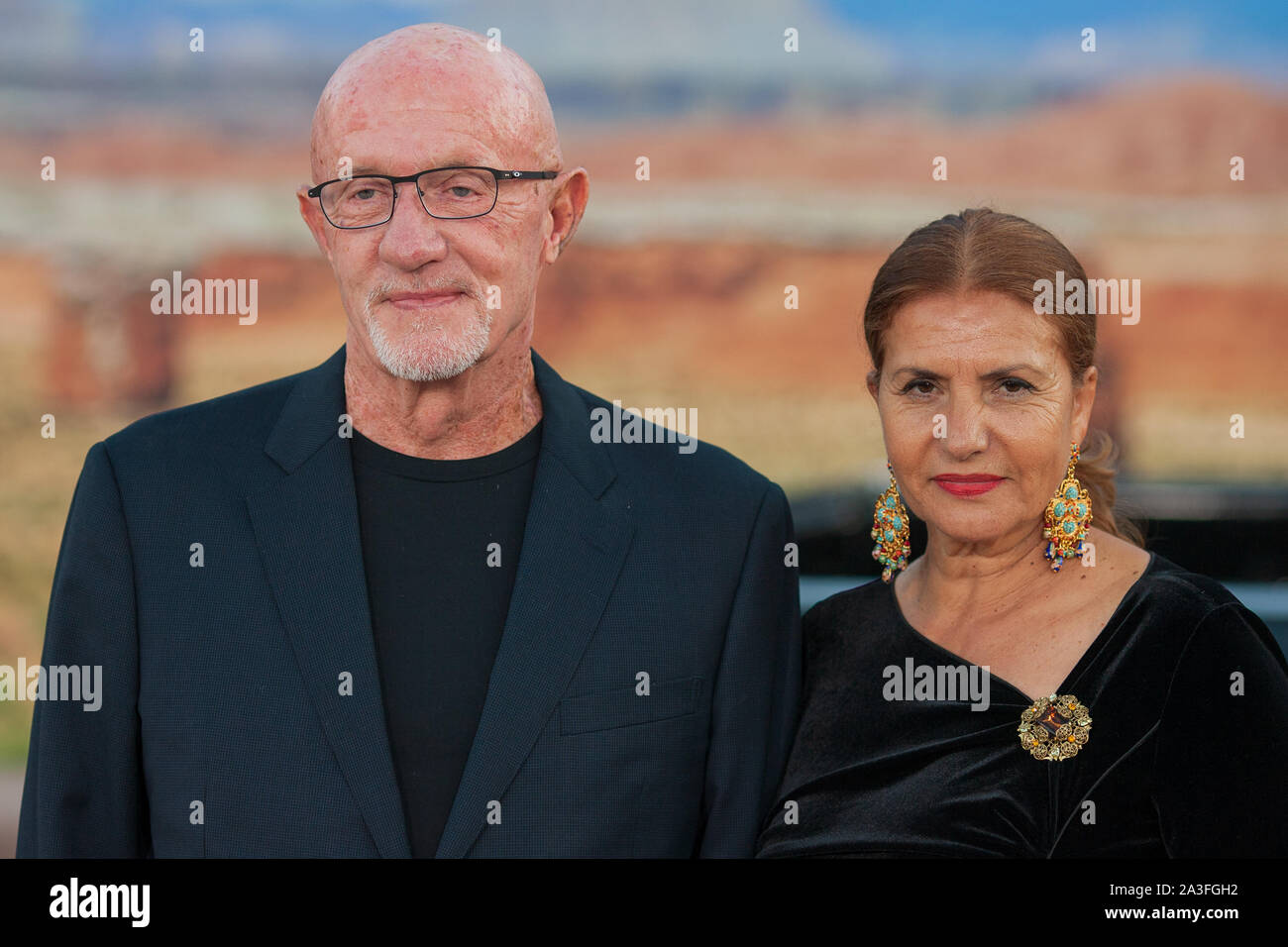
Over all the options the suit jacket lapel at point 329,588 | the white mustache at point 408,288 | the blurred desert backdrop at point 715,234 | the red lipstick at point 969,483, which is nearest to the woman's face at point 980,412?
the red lipstick at point 969,483

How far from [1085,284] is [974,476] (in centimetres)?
35

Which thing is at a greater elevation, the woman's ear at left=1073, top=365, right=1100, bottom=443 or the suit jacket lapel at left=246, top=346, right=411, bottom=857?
the woman's ear at left=1073, top=365, right=1100, bottom=443

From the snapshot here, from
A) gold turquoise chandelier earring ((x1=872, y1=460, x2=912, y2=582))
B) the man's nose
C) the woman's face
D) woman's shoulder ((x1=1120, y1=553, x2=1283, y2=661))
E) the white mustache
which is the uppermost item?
the man's nose

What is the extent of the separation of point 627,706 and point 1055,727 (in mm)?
628

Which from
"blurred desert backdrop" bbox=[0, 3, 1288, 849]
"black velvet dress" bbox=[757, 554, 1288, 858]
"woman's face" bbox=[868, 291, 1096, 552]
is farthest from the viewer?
"blurred desert backdrop" bbox=[0, 3, 1288, 849]

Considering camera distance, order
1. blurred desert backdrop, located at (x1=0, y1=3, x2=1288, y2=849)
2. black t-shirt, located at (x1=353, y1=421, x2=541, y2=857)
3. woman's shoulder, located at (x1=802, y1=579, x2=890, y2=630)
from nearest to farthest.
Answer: black t-shirt, located at (x1=353, y1=421, x2=541, y2=857) → woman's shoulder, located at (x1=802, y1=579, x2=890, y2=630) → blurred desert backdrop, located at (x1=0, y1=3, x2=1288, y2=849)

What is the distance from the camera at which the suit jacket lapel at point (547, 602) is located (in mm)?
1933

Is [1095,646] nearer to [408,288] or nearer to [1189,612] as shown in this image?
[1189,612]

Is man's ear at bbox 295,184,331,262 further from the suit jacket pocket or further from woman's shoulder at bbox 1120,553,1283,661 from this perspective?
woman's shoulder at bbox 1120,553,1283,661

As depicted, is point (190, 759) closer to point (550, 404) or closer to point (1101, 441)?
point (550, 404)

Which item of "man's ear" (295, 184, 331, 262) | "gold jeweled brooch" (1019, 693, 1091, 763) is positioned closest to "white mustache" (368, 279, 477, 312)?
"man's ear" (295, 184, 331, 262)

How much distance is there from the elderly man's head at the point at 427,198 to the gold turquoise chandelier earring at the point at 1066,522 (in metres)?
0.91

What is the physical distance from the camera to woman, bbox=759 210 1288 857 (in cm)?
188

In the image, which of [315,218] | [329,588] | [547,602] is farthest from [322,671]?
[315,218]
